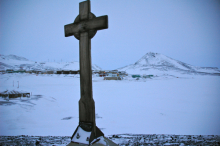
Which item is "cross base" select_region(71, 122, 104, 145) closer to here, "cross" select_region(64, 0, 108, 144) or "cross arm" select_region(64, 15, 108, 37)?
"cross" select_region(64, 0, 108, 144)

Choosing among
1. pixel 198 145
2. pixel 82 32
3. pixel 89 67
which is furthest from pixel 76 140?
pixel 198 145

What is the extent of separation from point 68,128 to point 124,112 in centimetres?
267

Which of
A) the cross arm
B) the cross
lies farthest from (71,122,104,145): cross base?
the cross arm

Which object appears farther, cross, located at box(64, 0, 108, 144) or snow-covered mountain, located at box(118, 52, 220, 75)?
snow-covered mountain, located at box(118, 52, 220, 75)

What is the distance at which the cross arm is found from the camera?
1.64 m

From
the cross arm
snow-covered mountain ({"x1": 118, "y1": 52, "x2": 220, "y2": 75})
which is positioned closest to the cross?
the cross arm

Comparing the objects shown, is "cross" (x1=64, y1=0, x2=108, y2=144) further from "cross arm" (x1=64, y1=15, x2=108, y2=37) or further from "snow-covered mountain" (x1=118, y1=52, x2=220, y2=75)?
"snow-covered mountain" (x1=118, y1=52, x2=220, y2=75)

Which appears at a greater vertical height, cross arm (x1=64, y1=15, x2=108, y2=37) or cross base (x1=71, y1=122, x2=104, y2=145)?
cross arm (x1=64, y1=15, x2=108, y2=37)

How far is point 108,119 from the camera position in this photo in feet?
16.5

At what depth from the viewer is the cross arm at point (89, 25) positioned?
164 centimetres

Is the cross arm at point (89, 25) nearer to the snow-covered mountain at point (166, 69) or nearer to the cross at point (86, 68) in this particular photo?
the cross at point (86, 68)

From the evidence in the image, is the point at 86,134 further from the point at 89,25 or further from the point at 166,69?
the point at 166,69

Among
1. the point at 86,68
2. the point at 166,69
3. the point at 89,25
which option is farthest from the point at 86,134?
the point at 166,69

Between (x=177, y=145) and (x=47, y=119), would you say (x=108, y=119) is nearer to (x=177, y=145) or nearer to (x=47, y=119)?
(x=47, y=119)
